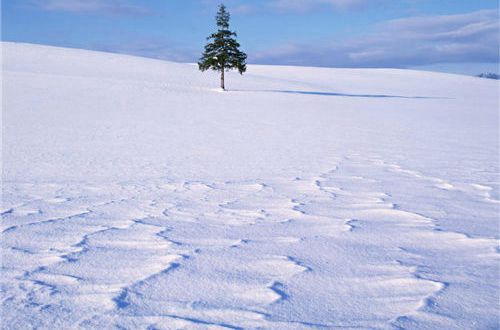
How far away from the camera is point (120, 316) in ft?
7.69

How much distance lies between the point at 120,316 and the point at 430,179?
208 inches

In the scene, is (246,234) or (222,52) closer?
(246,234)

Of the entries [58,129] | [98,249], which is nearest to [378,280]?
[98,249]

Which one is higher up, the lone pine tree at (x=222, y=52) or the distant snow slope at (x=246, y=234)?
the lone pine tree at (x=222, y=52)

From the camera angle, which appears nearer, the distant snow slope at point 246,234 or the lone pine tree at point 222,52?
the distant snow slope at point 246,234

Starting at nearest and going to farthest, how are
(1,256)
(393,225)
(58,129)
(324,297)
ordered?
(324,297)
(1,256)
(393,225)
(58,129)

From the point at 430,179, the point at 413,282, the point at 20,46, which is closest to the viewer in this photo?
the point at 413,282

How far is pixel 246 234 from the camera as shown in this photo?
12.5ft

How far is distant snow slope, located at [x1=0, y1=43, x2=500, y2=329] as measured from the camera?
2436mm

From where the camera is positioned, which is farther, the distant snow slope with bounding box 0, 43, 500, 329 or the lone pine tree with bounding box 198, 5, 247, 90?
the lone pine tree with bounding box 198, 5, 247, 90

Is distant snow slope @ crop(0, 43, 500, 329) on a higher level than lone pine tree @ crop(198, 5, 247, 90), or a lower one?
lower

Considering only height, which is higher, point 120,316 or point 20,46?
point 20,46

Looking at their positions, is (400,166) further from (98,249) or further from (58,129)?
(58,129)

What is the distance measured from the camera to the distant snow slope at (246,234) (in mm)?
2436
